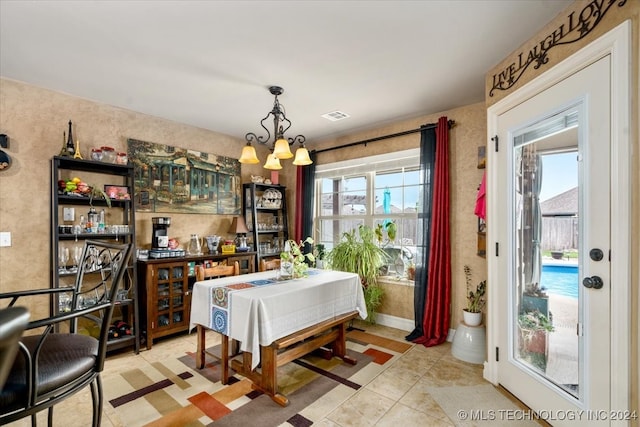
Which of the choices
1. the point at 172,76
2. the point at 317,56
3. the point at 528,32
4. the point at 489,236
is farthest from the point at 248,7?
the point at 489,236

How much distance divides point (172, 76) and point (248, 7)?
1.18 meters

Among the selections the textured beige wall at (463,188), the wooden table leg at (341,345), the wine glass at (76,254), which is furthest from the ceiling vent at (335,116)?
the wine glass at (76,254)

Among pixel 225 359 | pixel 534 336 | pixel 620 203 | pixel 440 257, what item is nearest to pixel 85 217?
pixel 225 359

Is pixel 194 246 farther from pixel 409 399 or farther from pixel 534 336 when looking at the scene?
pixel 534 336

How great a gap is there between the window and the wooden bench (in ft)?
4.43

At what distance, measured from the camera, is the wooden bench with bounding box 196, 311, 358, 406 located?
2.19m

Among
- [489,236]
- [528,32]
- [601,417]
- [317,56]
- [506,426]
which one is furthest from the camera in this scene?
[489,236]

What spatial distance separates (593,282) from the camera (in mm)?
1619

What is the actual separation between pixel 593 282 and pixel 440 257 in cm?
175

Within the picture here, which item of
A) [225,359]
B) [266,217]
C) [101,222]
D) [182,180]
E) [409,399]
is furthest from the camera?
[266,217]

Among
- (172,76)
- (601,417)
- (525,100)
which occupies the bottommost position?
(601,417)

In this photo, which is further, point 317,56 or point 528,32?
point 317,56

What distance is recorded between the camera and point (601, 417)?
1589mm

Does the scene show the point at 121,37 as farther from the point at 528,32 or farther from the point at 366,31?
the point at 528,32
